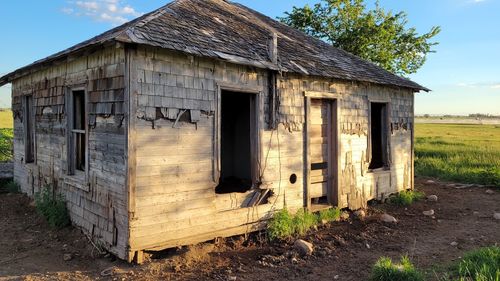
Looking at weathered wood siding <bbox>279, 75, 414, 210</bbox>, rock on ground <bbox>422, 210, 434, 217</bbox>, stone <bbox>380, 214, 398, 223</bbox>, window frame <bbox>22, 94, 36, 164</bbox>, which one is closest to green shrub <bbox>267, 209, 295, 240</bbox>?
weathered wood siding <bbox>279, 75, 414, 210</bbox>

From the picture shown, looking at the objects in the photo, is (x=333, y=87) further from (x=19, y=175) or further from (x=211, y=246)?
(x=19, y=175)

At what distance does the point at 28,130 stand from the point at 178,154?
623 cm

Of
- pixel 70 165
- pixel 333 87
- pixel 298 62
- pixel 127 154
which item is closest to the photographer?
pixel 127 154

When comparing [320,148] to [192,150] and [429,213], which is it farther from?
[192,150]

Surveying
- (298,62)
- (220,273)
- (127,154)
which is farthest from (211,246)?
(298,62)

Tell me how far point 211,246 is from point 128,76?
3.12 m

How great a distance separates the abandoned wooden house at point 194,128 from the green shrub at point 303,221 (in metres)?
0.24

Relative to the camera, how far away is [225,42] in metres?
7.48

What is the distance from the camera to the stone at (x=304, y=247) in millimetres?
6746

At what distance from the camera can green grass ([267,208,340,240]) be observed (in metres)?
7.59

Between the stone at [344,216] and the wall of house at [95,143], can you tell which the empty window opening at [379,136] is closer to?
the stone at [344,216]

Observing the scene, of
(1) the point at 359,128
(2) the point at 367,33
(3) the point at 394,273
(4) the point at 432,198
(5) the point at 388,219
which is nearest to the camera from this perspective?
(3) the point at 394,273

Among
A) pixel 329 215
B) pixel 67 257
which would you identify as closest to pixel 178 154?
pixel 67 257

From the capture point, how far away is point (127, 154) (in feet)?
18.8
